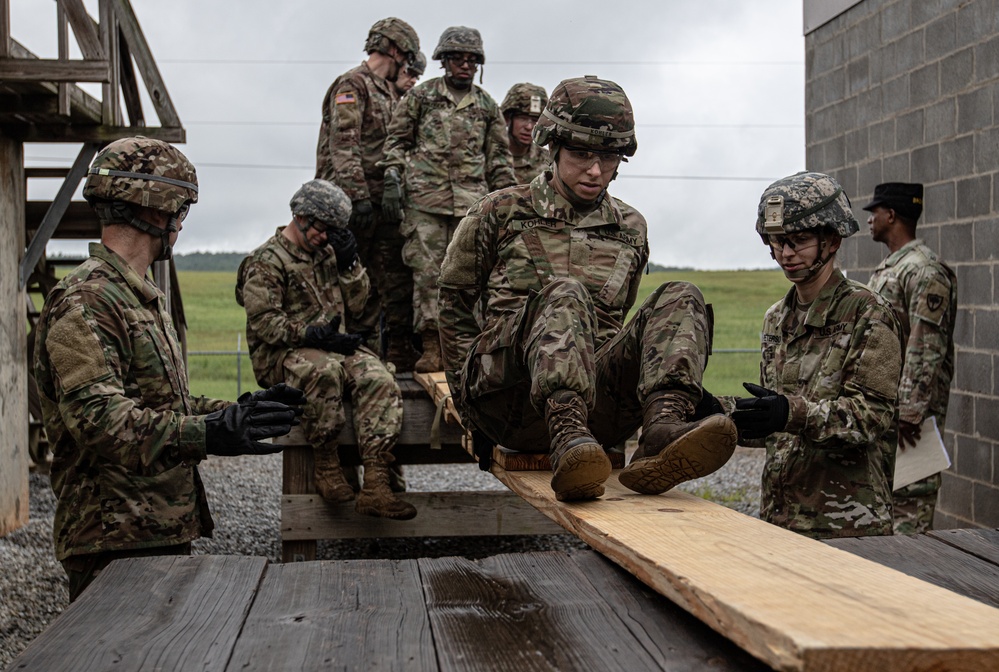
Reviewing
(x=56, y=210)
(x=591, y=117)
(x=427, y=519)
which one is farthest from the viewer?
(x=56, y=210)

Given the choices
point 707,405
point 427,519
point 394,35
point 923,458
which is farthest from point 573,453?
point 394,35

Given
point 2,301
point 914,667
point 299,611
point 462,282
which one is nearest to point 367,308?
point 2,301

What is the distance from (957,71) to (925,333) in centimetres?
201

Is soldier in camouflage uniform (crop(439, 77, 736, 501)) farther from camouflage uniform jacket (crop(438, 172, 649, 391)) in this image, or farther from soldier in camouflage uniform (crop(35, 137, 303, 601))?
soldier in camouflage uniform (crop(35, 137, 303, 601))

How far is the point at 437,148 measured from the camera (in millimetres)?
7898

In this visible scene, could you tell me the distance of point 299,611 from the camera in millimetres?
2311

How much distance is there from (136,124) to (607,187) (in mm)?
6389

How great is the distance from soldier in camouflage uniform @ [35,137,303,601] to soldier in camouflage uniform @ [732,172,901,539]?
6.12 ft

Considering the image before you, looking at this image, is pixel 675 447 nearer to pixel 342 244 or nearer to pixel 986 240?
pixel 342 244

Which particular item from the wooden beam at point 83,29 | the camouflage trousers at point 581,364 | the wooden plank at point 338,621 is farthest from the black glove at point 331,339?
the wooden plank at point 338,621

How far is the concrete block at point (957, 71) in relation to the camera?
7180mm

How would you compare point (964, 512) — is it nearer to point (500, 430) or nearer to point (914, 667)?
point (500, 430)

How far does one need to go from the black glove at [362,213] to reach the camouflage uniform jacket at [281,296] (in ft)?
4.25

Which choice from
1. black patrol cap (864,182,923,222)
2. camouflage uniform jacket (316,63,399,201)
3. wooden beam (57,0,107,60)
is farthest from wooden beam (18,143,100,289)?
black patrol cap (864,182,923,222)
